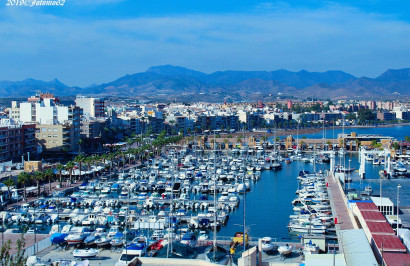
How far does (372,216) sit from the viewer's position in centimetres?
1121

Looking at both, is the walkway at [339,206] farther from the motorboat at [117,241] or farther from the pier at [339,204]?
the motorboat at [117,241]

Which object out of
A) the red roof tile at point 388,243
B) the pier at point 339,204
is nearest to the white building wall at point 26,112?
the pier at point 339,204

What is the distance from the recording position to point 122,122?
42469 millimetres

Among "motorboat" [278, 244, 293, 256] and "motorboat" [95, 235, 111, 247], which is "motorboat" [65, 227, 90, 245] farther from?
"motorboat" [278, 244, 293, 256]

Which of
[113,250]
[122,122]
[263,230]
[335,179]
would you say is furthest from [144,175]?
[122,122]

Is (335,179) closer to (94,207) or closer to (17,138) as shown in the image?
(94,207)

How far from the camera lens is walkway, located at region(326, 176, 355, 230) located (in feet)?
41.4

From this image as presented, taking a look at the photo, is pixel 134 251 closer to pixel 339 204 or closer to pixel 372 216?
pixel 372 216

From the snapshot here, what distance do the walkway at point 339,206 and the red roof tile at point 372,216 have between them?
75cm

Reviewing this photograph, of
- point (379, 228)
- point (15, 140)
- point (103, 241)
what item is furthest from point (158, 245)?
point (15, 140)

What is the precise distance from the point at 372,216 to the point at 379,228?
1050 millimetres

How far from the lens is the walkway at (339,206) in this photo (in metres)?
12.6

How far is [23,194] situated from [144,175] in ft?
19.5

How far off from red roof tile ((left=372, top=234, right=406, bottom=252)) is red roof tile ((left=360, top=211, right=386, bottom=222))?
1.32 m
